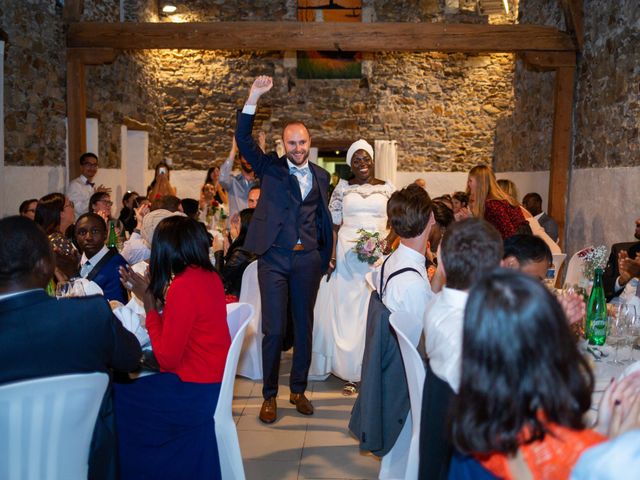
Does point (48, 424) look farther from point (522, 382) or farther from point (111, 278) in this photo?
point (111, 278)

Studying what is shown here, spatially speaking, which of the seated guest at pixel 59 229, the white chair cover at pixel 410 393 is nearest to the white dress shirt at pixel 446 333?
the white chair cover at pixel 410 393

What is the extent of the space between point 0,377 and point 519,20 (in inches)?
430

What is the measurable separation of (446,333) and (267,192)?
2235 mm

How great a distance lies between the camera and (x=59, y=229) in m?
4.38

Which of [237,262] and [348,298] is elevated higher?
[237,262]

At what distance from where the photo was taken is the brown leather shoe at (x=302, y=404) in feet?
12.9

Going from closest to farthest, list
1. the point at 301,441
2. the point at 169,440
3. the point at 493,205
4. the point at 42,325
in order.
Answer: the point at 42,325
the point at 169,440
the point at 301,441
the point at 493,205

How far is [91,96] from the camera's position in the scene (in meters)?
9.08

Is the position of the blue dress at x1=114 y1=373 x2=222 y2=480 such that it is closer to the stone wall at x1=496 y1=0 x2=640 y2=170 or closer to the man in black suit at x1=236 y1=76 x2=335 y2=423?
the man in black suit at x1=236 y1=76 x2=335 y2=423

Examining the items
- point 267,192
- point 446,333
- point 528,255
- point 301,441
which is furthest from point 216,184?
point 446,333

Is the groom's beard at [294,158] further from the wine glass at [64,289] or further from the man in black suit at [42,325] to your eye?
the man in black suit at [42,325]

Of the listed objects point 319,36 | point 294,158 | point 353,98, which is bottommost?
point 294,158

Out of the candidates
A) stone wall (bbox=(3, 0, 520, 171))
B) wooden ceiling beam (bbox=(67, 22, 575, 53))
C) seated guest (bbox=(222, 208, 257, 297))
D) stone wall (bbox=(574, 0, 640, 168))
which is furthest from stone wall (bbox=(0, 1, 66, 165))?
stone wall (bbox=(574, 0, 640, 168))

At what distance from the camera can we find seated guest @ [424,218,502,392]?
1.76 meters
